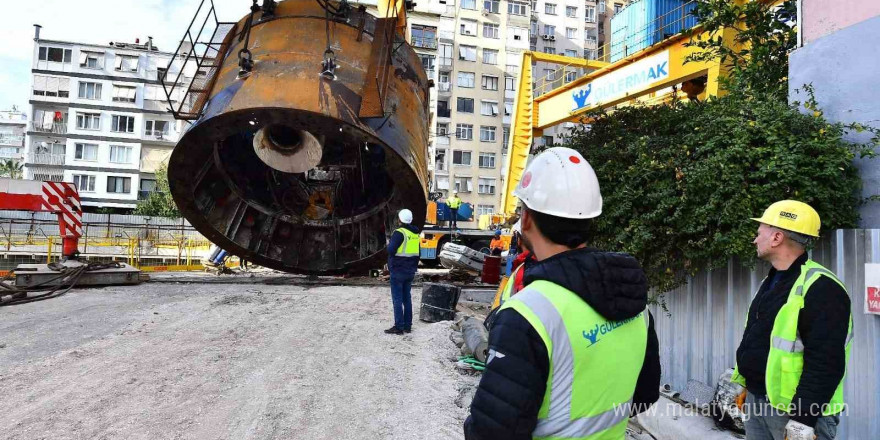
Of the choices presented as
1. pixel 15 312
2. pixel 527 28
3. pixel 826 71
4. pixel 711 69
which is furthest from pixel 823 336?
pixel 527 28

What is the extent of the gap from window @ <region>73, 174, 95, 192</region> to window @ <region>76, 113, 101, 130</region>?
12.5ft

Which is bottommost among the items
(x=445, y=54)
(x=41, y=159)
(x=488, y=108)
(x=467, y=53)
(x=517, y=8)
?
(x=41, y=159)

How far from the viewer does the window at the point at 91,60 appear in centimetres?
4297

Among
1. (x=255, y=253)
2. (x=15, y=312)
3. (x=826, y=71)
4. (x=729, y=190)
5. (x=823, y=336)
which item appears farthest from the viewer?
(x=255, y=253)

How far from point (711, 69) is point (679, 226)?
18.4 feet

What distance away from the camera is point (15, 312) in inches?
268

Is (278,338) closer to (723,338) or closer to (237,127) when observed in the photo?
(237,127)

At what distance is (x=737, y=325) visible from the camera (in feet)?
13.9

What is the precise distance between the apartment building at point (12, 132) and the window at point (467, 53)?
2565 inches

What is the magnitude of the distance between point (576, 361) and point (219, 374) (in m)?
4.03

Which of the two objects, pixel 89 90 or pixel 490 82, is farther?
pixel 490 82

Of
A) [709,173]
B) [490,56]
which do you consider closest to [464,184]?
[490,56]

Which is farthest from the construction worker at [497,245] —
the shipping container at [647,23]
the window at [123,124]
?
the window at [123,124]

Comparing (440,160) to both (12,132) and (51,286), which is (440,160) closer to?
(51,286)
